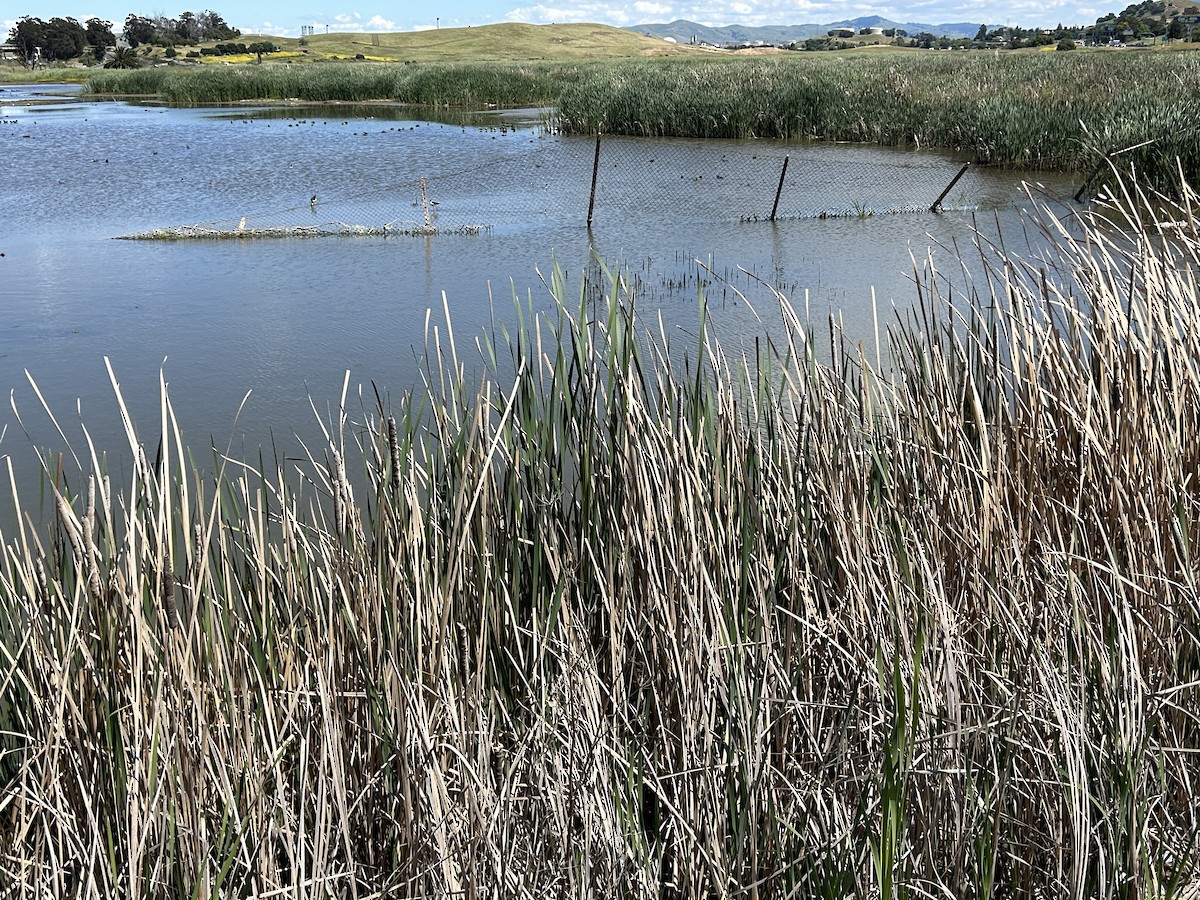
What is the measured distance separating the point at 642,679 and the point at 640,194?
37.6 feet

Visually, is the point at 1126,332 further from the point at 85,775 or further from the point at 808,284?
the point at 808,284

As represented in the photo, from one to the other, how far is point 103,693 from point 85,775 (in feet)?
0.44

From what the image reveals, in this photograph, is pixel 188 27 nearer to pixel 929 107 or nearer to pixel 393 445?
pixel 929 107

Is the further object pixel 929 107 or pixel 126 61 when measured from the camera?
pixel 126 61

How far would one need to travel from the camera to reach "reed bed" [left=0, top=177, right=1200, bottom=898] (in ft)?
4.95

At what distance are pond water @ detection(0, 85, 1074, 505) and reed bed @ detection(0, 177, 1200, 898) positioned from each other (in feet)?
1.34

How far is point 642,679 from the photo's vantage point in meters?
1.90

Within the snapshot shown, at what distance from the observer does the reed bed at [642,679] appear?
4.95 feet

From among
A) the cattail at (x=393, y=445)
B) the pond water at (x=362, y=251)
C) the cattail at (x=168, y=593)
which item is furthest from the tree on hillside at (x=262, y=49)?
the cattail at (x=168, y=593)

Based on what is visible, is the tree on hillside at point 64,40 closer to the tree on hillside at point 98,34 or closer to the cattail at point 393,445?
the tree on hillside at point 98,34

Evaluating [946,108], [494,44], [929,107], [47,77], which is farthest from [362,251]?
[494,44]

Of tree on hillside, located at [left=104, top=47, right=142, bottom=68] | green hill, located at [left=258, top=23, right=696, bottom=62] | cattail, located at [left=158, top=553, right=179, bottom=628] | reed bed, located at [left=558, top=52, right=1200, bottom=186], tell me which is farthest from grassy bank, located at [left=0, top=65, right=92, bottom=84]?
cattail, located at [left=158, top=553, right=179, bottom=628]

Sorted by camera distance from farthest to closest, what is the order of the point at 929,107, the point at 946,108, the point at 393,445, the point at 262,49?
1. the point at 262,49
2. the point at 929,107
3. the point at 946,108
4. the point at 393,445

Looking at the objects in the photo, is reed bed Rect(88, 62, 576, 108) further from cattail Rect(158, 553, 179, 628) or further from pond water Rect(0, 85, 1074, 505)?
cattail Rect(158, 553, 179, 628)
